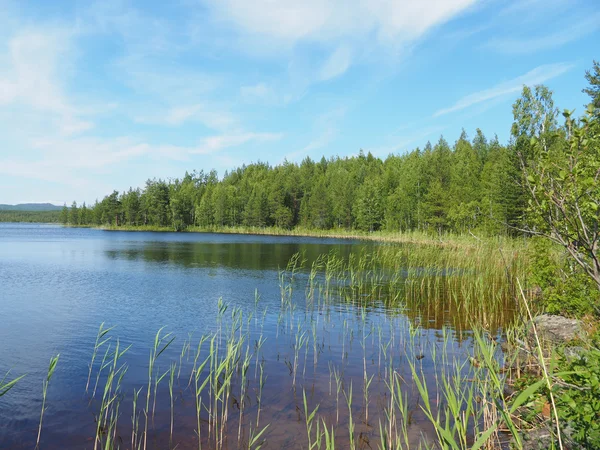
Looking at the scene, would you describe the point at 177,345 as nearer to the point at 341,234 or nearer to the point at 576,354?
the point at 576,354

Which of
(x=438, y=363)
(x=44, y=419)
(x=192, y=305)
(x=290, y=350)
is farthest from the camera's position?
(x=192, y=305)

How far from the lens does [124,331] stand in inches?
555

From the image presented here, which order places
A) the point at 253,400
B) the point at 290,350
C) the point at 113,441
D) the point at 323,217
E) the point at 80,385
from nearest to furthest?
the point at 113,441
the point at 253,400
the point at 80,385
the point at 290,350
the point at 323,217

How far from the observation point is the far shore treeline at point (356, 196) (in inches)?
2019

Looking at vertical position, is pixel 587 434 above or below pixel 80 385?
above

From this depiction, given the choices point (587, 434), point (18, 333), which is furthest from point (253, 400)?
point (18, 333)

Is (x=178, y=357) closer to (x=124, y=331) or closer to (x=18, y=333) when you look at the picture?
(x=124, y=331)

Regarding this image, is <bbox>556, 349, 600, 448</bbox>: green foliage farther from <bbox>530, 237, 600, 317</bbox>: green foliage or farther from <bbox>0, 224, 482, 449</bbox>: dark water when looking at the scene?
<bbox>530, 237, 600, 317</bbox>: green foliage

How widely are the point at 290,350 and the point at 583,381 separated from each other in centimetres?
904

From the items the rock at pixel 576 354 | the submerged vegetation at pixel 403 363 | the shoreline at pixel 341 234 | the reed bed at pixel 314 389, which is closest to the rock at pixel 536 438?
the submerged vegetation at pixel 403 363

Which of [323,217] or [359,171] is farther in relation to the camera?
[359,171]

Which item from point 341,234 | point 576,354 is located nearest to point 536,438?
point 576,354

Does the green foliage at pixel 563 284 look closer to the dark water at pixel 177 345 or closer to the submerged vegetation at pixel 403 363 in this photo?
the submerged vegetation at pixel 403 363

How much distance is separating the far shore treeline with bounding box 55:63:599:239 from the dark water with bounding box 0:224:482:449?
3424cm
